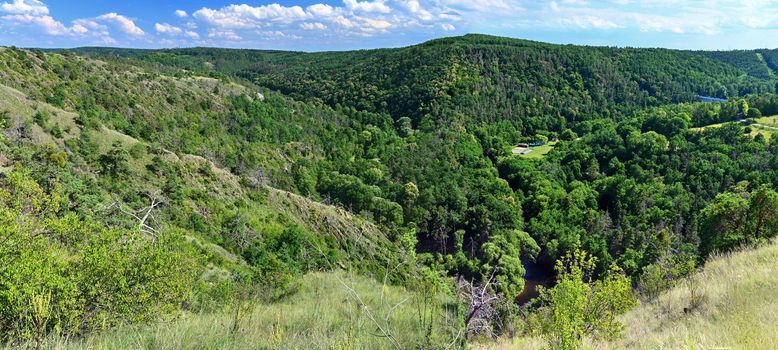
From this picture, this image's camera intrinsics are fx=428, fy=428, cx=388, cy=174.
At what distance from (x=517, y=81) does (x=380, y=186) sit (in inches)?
3141

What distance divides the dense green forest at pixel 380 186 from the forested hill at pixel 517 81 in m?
0.89

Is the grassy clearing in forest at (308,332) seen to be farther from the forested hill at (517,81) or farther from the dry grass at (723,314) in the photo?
the forested hill at (517,81)

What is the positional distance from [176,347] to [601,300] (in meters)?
8.30

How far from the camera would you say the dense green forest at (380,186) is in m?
7.99

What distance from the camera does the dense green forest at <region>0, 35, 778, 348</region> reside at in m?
7.99

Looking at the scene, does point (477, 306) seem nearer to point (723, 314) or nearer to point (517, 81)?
point (723, 314)

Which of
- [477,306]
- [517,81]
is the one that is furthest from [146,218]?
[517,81]

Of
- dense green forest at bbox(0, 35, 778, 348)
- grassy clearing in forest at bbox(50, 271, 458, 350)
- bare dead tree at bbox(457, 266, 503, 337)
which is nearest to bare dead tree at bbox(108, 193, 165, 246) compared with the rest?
dense green forest at bbox(0, 35, 778, 348)

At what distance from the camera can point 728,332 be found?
4809mm

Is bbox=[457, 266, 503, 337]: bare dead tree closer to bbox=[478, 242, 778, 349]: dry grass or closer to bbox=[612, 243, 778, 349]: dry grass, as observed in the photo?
bbox=[478, 242, 778, 349]: dry grass

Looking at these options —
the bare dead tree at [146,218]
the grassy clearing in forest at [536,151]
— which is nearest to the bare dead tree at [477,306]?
the bare dead tree at [146,218]

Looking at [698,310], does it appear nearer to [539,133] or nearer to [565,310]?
[565,310]

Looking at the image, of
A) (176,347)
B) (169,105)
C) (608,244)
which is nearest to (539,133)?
(608,244)

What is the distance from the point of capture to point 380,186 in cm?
6881
